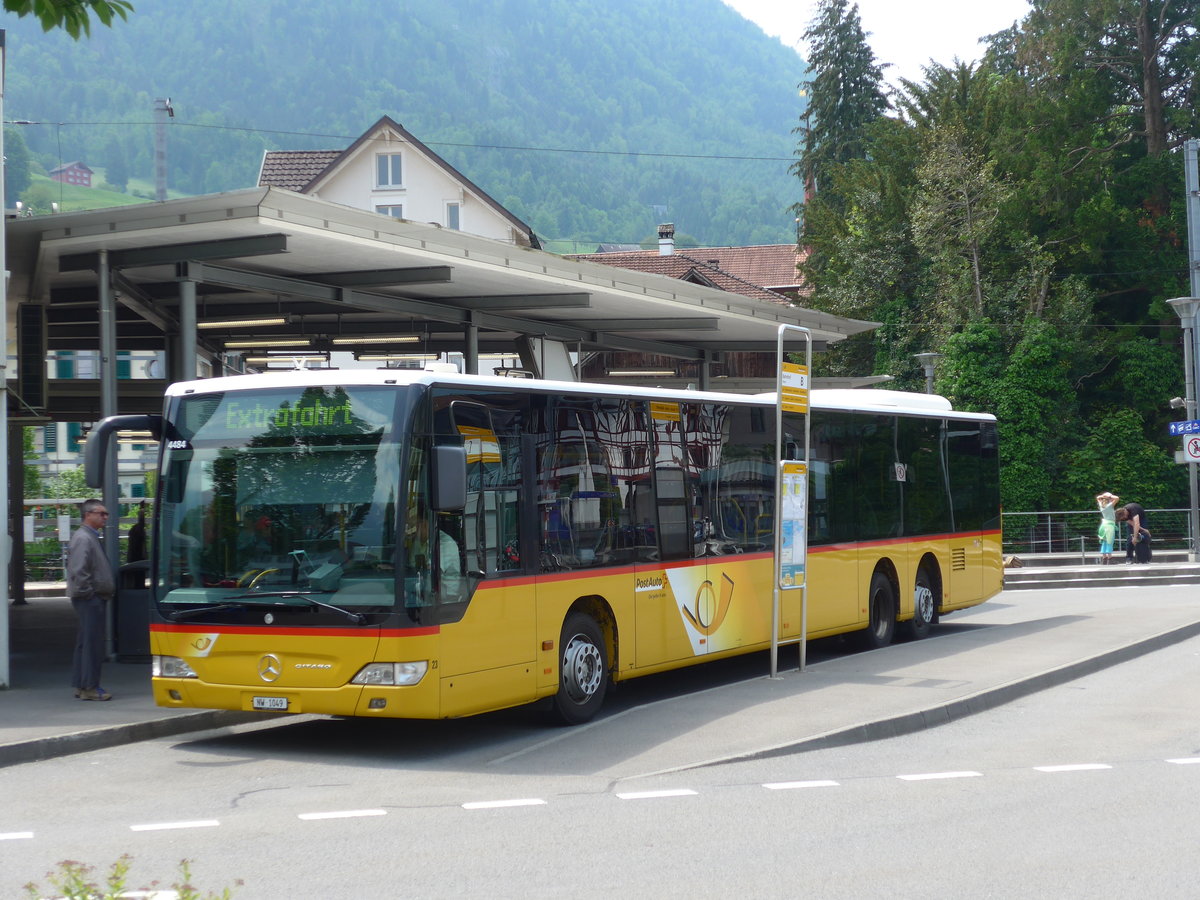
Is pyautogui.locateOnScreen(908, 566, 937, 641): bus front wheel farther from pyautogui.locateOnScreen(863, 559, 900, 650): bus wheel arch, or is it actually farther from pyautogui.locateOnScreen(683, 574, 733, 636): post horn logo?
pyautogui.locateOnScreen(683, 574, 733, 636): post horn logo

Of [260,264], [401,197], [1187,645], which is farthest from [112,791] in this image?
[401,197]

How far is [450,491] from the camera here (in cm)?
1000

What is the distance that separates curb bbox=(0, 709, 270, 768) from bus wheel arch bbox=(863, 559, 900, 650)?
7711 millimetres

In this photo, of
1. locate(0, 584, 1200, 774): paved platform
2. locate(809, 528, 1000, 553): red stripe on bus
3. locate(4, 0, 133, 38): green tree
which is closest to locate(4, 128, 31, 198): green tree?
locate(809, 528, 1000, 553): red stripe on bus

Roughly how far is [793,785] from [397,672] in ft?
8.99

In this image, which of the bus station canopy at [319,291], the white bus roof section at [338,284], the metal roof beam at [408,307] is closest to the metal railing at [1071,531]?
the bus station canopy at [319,291]

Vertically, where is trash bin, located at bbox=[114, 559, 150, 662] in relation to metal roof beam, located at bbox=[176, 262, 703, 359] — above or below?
below

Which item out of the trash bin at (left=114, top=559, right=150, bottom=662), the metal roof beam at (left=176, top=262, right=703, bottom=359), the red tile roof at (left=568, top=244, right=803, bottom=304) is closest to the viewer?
the trash bin at (left=114, top=559, right=150, bottom=662)

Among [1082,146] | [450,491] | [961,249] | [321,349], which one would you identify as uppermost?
[1082,146]

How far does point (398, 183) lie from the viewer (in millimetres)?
64438

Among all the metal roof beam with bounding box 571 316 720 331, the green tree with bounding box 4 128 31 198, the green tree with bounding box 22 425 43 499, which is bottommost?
the green tree with bounding box 22 425 43 499

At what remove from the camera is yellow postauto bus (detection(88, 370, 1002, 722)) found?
10.0m

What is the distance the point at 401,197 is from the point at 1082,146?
3019cm

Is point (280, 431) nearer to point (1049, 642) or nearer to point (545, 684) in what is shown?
point (545, 684)
